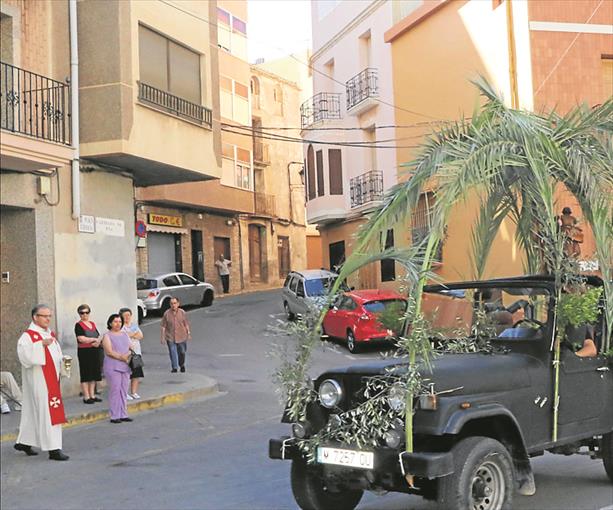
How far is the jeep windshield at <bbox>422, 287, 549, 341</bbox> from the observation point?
6348mm

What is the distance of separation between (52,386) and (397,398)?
5.32m

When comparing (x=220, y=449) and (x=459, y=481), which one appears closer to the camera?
(x=459, y=481)

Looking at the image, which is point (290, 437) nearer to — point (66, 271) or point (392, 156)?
point (66, 271)

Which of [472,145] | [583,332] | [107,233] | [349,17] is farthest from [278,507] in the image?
[349,17]

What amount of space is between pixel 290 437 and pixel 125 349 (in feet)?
20.6

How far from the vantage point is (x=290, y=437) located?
5.91 metres

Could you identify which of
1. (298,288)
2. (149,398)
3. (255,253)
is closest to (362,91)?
(298,288)

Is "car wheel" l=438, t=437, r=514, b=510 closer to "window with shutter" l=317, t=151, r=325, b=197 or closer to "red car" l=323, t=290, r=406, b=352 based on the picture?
"red car" l=323, t=290, r=406, b=352

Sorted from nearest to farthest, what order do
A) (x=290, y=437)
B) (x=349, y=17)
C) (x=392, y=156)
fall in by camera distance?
(x=290, y=437) < (x=392, y=156) < (x=349, y=17)

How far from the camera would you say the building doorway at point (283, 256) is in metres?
43.7

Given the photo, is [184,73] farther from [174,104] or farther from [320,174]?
[320,174]

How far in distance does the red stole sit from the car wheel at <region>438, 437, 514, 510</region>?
5413 mm

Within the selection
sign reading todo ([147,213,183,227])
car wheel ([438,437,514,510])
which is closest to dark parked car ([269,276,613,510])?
car wheel ([438,437,514,510])

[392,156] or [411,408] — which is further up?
[392,156]
